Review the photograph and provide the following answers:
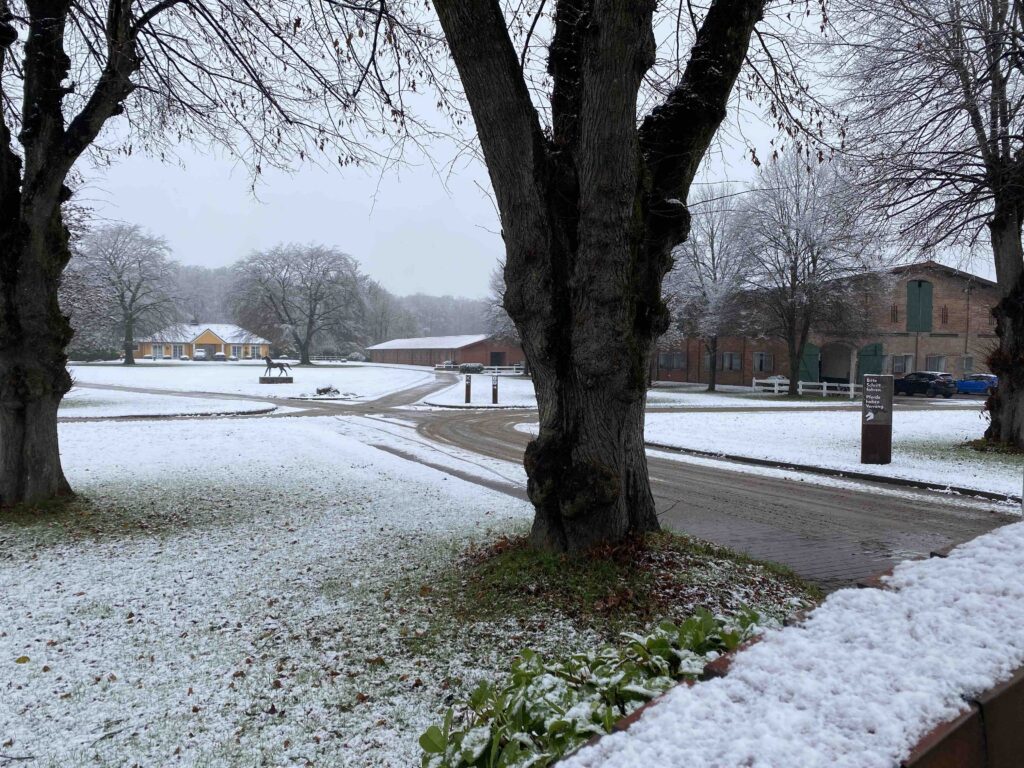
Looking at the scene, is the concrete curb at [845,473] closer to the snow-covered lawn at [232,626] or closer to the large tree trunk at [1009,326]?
the large tree trunk at [1009,326]

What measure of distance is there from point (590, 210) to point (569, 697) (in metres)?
3.46

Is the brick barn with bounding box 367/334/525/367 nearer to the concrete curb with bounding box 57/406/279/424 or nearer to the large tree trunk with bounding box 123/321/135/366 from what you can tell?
the large tree trunk with bounding box 123/321/135/366

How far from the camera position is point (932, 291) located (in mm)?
42625

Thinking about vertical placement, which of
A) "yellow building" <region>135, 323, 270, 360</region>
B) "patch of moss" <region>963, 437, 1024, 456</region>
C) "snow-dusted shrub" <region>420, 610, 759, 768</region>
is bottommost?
"patch of moss" <region>963, 437, 1024, 456</region>

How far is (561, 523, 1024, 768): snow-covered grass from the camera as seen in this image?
5.00 feet

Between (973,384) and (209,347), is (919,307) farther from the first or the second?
(209,347)

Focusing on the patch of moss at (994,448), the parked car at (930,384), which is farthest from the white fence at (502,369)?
the patch of moss at (994,448)

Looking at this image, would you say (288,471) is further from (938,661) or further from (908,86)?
(908,86)

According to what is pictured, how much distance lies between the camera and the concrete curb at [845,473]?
→ 10055 millimetres

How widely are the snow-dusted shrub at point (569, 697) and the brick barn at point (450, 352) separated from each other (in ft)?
216

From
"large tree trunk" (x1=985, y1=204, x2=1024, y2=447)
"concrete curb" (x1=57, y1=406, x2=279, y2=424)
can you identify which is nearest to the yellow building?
Answer: "concrete curb" (x1=57, y1=406, x2=279, y2=424)

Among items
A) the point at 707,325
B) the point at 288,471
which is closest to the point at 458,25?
the point at 288,471

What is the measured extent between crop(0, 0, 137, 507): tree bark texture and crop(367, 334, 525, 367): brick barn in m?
60.8

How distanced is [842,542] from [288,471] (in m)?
8.63
